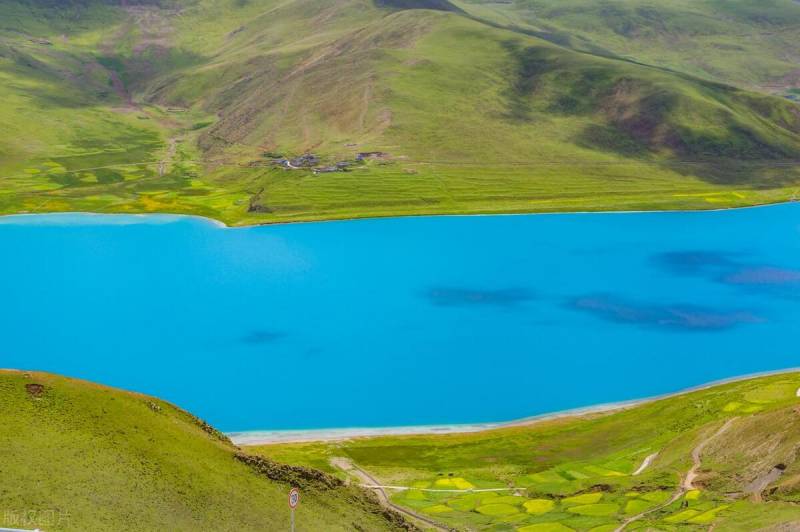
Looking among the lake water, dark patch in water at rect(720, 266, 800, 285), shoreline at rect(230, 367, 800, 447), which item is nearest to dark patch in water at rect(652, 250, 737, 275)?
the lake water

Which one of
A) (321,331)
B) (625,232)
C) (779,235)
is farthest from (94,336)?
(779,235)

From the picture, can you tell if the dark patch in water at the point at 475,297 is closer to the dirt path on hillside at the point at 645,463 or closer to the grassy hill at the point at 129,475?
the dirt path on hillside at the point at 645,463

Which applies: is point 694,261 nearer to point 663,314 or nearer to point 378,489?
point 663,314

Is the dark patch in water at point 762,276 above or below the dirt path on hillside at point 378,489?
above

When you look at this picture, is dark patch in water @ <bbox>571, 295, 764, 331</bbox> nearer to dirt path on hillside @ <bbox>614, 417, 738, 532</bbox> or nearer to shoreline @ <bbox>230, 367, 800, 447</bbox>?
shoreline @ <bbox>230, 367, 800, 447</bbox>

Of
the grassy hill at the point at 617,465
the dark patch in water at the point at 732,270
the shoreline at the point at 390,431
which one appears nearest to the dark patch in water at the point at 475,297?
the dark patch in water at the point at 732,270

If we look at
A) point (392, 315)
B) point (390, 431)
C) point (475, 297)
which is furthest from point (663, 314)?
point (390, 431)
